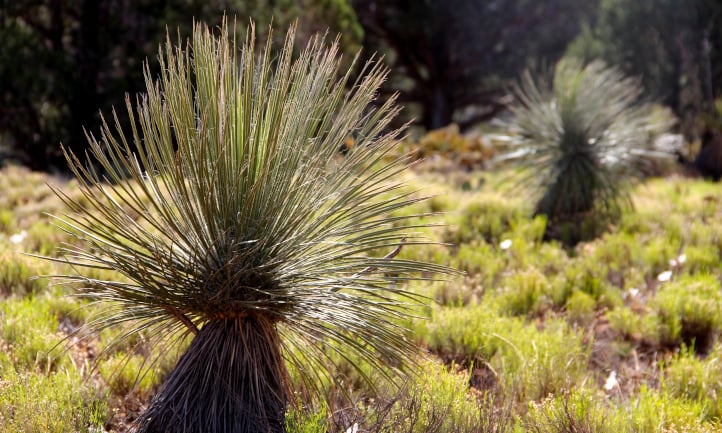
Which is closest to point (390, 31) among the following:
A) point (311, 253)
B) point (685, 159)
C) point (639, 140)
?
point (685, 159)

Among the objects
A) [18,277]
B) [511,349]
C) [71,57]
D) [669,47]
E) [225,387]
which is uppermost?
[669,47]

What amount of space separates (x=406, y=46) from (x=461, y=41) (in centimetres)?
148

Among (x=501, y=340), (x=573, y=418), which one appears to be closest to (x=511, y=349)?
(x=501, y=340)

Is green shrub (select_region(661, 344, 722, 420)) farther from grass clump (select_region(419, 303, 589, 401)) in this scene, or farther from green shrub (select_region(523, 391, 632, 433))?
green shrub (select_region(523, 391, 632, 433))

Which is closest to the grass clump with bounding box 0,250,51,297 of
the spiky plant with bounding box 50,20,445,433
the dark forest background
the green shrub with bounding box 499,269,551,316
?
the dark forest background

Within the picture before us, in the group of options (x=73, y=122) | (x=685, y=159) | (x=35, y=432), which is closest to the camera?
(x=35, y=432)

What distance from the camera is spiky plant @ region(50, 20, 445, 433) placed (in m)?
2.85

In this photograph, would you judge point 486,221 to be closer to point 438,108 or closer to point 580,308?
point 580,308

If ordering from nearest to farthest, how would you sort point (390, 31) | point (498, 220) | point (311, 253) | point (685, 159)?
point (311, 253)
point (498, 220)
point (685, 159)
point (390, 31)

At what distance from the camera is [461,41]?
19.3 m

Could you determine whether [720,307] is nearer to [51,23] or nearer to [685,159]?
[51,23]

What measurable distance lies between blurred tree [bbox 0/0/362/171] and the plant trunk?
6.76 m

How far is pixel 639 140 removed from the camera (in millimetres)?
7500

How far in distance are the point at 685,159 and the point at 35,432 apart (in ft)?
42.1
